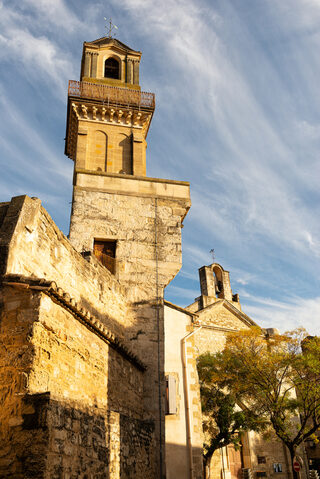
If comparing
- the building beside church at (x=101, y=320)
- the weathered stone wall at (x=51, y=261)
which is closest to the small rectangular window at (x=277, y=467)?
the building beside church at (x=101, y=320)

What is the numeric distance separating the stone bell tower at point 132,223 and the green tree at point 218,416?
9898 mm

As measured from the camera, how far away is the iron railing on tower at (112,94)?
602 inches

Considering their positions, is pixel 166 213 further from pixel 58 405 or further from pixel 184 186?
pixel 58 405

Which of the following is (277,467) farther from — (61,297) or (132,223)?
(61,297)

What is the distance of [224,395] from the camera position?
1833 centimetres

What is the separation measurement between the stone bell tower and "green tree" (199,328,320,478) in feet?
26.7

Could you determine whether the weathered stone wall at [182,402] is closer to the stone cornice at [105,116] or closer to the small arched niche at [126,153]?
the small arched niche at [126,153]

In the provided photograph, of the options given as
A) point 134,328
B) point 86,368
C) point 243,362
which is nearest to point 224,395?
point 243,362

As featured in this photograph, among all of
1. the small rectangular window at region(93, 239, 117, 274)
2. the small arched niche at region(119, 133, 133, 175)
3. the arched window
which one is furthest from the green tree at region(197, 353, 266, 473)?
the arched window

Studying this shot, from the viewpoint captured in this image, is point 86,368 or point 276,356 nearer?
point 86,368

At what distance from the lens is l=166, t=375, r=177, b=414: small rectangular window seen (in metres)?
8.70

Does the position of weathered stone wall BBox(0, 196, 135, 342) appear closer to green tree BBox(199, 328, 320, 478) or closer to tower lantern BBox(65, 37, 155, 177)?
tower lantern BBox(65, 37, 155, 177)

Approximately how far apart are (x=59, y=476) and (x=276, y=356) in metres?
14.0

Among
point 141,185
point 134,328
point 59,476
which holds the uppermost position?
point 141,185
